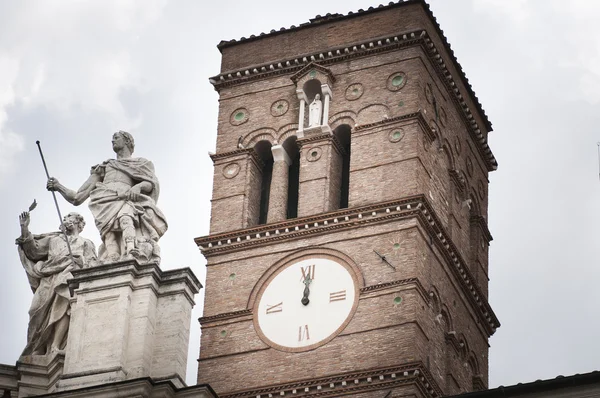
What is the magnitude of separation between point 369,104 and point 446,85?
2.80 meters

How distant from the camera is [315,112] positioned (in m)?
50.3

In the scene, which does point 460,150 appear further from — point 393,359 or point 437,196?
point 393,359

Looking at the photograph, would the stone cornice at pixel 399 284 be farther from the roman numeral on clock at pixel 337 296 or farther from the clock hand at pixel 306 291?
the clock hand at pixel 306 291

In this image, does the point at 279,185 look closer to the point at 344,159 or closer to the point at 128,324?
the point at 344,159

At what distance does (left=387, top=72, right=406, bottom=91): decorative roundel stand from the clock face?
4468 millimetres

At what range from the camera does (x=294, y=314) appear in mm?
47406

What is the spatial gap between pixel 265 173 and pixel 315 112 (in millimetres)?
1848

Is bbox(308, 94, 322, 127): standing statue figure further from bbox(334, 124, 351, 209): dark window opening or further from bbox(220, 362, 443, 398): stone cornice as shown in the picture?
bbox(220, 362, 443, 398): stone cornice

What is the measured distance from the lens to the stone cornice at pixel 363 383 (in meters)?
44.9

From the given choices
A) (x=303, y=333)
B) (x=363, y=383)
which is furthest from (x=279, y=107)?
(x=363, y=383)

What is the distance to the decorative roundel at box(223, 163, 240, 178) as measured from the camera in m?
50.4

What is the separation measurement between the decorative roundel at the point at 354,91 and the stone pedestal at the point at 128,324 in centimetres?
1787

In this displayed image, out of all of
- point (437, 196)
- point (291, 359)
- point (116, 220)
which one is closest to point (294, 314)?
point (291, 359)

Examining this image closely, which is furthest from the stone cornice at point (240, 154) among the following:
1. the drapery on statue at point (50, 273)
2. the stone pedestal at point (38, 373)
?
the stone pedestal at point (38, 373)
